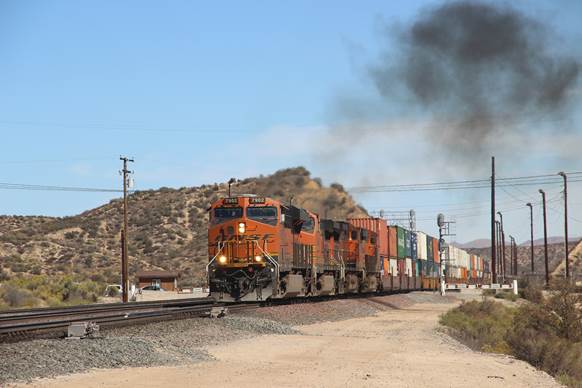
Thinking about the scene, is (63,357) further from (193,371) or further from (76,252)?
(76,252)

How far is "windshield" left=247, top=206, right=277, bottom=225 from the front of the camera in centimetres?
2923

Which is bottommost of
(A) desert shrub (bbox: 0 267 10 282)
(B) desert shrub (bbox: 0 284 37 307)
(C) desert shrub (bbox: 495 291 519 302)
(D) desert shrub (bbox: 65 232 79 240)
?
(C) desert shrub (bbox: 495 291 519 302)

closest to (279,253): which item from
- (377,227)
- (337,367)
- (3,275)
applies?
(337,367)

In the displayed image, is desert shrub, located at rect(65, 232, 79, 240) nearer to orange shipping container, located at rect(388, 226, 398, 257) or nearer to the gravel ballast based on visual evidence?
orange shipping container, located at rect(388, 226, 398, 257)

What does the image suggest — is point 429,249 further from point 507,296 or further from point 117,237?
→ point 117,237

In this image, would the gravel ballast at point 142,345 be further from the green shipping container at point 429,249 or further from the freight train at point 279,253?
the green shipping container at point 429,249

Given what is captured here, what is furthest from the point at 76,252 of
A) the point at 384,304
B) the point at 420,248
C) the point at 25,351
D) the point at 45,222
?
the point at 25,351

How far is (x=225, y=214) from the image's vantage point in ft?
98.1

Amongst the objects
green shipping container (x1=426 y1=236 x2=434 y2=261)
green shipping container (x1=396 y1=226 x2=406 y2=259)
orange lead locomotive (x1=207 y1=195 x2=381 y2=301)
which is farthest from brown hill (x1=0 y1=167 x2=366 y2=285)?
orange lead locomotive (x1=207 y1=195 x2=381 y2=301)

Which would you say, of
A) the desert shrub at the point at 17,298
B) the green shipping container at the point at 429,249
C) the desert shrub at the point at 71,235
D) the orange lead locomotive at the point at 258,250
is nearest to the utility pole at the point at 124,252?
the desert shrub at the point at 17,298

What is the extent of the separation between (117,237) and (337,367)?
299 feet

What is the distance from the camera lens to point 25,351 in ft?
46.3

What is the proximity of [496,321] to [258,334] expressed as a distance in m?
13.7

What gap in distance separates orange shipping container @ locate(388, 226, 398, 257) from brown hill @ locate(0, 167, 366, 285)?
19.9 metres
